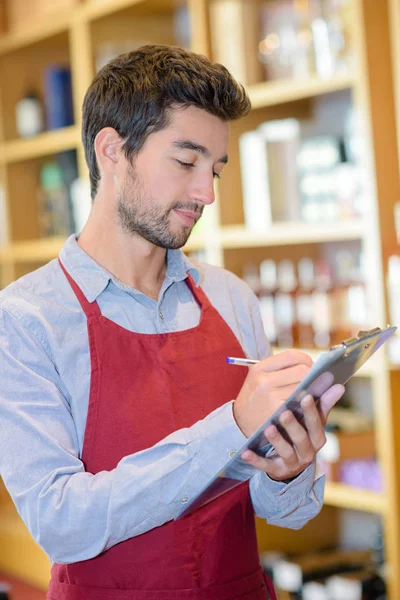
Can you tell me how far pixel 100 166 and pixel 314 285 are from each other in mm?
1494

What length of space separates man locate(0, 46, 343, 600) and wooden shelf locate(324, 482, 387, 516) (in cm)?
115

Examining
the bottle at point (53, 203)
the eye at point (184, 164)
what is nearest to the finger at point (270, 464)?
the eye at point (184, 164)

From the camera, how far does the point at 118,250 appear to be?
162 centimetres

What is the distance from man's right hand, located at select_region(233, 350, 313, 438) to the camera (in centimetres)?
122

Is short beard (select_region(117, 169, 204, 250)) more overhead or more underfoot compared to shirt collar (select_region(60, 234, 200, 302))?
more overhead

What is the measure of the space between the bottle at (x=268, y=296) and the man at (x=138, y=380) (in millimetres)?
1352

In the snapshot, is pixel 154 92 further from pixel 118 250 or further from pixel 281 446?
pixel 281 446

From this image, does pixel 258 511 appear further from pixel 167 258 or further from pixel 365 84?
pixel 365 84

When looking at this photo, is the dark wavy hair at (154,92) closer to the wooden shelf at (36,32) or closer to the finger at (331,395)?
the finger at (331,395)

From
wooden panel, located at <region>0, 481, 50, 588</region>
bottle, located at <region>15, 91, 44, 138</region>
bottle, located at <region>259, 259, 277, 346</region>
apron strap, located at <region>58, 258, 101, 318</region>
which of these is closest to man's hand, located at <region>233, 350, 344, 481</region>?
apron strap, located at <region>58, 258, 101, 318</region>

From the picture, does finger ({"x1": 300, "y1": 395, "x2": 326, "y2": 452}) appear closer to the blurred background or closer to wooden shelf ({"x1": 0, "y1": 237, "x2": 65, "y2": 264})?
the blurred background

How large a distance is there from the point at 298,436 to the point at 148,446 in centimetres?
32

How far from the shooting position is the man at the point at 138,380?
4.38ft

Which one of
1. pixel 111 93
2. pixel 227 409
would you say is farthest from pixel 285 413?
pixel 111 93
